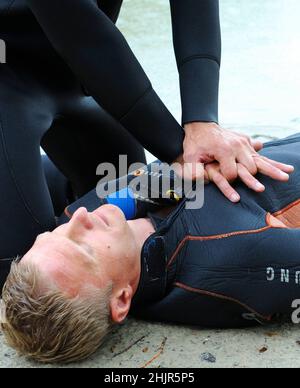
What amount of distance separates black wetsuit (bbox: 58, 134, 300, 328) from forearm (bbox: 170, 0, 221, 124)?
0.28 m

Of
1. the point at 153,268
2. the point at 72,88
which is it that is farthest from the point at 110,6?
the point at 153,268

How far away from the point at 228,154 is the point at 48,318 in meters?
0.60

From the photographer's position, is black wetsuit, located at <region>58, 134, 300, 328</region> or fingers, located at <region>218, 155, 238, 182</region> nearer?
black wetsuit, located at <region>58, 134, 300, 328</region>

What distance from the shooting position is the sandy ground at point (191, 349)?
150 cm

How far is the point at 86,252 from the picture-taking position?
4.83ft

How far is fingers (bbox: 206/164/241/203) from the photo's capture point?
1.64m

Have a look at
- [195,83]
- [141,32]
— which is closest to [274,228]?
[195,83]

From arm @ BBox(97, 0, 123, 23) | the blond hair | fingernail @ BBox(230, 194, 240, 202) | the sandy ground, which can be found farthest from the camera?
arm @ BBox(97, 0, 123, 23)

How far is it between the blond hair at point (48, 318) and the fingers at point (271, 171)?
49cm

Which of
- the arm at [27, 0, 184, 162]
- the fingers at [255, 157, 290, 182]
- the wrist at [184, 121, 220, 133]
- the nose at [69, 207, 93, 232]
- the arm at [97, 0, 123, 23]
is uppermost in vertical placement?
the arm at [97, 0, 123, 23]

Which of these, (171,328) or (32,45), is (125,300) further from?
(32,45)

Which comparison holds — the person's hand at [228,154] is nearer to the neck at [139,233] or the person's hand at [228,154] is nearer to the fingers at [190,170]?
the fingers at [190,170]

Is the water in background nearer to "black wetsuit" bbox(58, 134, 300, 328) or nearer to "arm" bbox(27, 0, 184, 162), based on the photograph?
"arm" bbox(27, 0, 184, 162)

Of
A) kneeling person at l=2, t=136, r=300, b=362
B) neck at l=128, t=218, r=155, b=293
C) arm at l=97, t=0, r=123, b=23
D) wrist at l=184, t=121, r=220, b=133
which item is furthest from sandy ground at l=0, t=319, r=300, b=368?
arm at l=97, t=0, r=123, b=23
